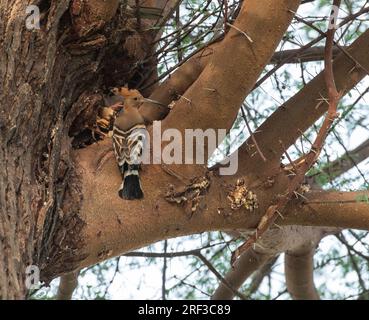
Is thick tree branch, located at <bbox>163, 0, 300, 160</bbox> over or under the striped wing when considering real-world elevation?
over

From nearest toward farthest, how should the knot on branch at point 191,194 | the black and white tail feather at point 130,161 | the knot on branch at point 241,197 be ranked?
1. the black and white tail feather at point 130,161
2. the knot on branch at point 191,194
3. the knot on branch at point 241,197

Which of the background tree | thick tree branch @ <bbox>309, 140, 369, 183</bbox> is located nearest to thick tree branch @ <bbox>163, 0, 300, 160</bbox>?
the background tree

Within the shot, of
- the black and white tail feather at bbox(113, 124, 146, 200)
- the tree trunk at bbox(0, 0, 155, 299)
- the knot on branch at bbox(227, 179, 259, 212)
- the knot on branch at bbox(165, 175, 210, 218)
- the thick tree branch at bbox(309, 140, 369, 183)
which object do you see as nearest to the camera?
the tree trunk at bbox(0, 0, 155, 299)

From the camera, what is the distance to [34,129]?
10.6 feet

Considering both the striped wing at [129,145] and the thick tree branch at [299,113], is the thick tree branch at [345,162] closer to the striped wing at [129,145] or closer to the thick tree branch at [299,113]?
the thick tree branch at [299,113]

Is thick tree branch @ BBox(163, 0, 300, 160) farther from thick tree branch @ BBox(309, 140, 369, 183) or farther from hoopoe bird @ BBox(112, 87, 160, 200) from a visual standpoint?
thick tree branch @ BBox(309, 140, 369, 183)

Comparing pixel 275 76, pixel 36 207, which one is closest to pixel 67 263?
pixel 36 207

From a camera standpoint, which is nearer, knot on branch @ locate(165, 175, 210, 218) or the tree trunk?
the tree trunk

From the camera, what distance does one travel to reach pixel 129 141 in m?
3.60

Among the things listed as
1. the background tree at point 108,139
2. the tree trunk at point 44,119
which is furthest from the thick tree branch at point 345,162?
the tree trunk at point 44,119

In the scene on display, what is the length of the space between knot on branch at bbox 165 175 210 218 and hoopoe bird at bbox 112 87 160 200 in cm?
14

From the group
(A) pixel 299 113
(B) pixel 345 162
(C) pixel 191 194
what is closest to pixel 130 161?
(C) pixel 191 194

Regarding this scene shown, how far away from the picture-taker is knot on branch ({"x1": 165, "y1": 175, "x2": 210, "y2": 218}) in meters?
3.51

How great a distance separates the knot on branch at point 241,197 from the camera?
3.66m
